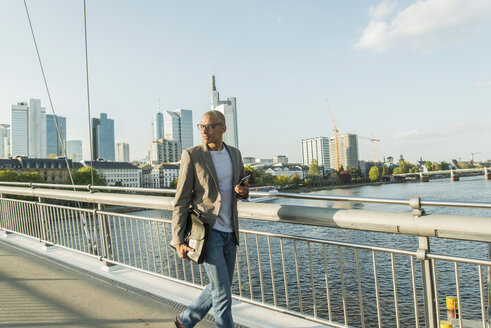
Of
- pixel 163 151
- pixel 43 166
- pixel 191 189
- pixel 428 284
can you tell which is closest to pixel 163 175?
pixel 43 166

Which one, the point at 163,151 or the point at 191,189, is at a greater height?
the point at 163,151

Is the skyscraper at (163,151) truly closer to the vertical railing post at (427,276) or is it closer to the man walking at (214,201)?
the man walking at (214,201)

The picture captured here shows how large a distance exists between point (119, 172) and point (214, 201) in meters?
115

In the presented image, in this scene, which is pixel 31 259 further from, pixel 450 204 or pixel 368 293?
pixel 368 293

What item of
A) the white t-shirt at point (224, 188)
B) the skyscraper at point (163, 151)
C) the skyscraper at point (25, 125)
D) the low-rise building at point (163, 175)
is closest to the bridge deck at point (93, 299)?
the white t-shirt at point (224, 188)

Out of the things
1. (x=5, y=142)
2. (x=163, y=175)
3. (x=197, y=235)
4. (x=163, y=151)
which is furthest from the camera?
(x=163, y=151)

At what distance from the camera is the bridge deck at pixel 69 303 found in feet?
10.7

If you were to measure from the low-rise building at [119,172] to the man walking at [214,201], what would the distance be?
103341 millimetres

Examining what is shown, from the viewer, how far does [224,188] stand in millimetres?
2574

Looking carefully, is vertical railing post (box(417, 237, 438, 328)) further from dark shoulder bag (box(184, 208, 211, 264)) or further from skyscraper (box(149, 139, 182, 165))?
skyscraper (box(149, 139, 182, 165))

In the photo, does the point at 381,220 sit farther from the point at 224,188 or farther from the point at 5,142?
the point at 5,142

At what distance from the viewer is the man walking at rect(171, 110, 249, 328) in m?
2.50

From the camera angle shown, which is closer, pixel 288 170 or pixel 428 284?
pixel 428 284

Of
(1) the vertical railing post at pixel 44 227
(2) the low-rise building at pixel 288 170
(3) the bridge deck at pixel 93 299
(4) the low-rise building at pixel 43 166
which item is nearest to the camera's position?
(3) the bridge deck at pixel 93 299
